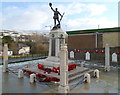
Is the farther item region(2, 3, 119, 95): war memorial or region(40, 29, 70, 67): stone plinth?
region(40, 29, 70, 67): stone plinth

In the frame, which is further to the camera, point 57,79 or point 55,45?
point 55,45

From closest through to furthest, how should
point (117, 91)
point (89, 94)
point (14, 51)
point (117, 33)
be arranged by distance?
1. point (89, 94)
2. point (117, 91)
3. point (117, 33)
4. point (14, 51)

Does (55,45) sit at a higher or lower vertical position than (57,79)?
higher

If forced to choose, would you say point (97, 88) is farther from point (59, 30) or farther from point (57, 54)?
point (59, 30)

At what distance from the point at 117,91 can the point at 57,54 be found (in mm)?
4007

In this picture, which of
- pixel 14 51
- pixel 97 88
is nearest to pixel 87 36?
pixel 97 88

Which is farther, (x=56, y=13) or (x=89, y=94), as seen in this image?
(x=56, y=13)

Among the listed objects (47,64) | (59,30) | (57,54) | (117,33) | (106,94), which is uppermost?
(117,33)

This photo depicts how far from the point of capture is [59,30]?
729 cm

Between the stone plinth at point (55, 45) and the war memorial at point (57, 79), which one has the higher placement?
the stone plinth at point (55, 45)

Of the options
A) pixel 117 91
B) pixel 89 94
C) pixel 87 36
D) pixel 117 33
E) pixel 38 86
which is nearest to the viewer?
pixel 89 94

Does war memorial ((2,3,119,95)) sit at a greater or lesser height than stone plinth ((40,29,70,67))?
lesser

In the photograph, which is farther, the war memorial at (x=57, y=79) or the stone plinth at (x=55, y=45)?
the stone plinth at (x=55, y=45)

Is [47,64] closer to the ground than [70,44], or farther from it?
closer to the ground
